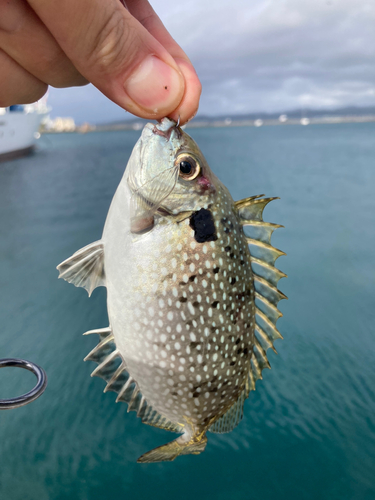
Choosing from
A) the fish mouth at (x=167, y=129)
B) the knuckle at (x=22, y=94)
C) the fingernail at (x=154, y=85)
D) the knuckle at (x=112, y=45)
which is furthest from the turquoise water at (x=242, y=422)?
the knuckle at (x=112, y=45)

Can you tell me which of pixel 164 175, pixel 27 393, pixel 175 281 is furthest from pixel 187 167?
pixel 27 393

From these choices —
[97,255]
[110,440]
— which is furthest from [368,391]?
[97,255]

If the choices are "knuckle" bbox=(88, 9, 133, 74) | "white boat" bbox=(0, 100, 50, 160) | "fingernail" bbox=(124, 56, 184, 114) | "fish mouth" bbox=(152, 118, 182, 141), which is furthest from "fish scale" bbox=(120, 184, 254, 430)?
"white boat" bbox=(0, 100, 50, 160)

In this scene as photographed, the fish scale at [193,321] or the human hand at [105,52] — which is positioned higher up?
the human hand at [105,52]

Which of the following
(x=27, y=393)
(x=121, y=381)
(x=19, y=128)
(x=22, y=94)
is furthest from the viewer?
(x=19, y=128)

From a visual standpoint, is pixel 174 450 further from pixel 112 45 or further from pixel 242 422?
pixel 242 422

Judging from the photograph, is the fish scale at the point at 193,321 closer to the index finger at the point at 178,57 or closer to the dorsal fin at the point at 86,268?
the dorsal fin at the point at 86,268

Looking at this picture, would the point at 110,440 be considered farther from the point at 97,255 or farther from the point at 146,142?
the point at 146,142
